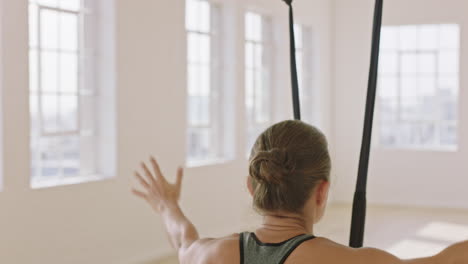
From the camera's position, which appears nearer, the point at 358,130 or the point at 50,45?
the point at 50,45

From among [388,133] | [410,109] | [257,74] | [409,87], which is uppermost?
[257,74]

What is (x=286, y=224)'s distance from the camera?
1326mm

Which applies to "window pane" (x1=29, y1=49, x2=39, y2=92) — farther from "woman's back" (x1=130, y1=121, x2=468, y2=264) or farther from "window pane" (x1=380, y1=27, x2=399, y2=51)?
"window pane" (x1=380, y1=27, x2=399, y2=51)

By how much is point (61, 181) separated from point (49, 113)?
0.55m

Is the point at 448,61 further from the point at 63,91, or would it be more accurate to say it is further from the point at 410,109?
the point at 63,91

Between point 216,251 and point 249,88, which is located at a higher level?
point 249,88

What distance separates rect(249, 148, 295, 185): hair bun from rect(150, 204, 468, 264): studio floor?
205 inches

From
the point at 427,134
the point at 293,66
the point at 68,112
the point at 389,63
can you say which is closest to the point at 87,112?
the point at 68,112

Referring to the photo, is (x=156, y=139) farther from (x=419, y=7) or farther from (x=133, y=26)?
(x=419, y=7)

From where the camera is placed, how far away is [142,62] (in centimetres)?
636

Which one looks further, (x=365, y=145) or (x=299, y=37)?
(x=299, y=37)

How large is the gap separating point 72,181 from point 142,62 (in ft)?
4.44

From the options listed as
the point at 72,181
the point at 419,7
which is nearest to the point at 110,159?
the point at 72,181

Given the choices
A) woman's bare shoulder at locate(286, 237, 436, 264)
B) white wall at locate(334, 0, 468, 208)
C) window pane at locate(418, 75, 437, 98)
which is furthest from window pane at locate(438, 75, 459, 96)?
woman's bare shoulder at locate(286, 237, 436, 264)
